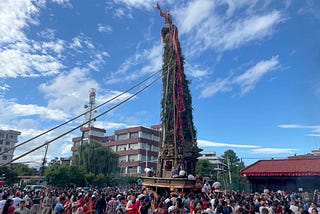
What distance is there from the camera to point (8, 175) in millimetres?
43219

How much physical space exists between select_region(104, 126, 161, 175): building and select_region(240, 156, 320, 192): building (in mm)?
32804

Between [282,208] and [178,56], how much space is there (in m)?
14.9

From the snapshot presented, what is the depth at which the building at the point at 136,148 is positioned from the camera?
59.2m

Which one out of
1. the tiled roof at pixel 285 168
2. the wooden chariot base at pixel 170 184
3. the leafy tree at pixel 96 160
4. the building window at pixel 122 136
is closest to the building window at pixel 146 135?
the building window at pixel 122 136

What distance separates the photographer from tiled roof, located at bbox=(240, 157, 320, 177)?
23.6 m

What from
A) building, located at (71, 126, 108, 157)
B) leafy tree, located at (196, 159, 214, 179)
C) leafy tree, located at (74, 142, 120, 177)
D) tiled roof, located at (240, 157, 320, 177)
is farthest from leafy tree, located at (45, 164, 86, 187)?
building, located at (71, 126, 108, 157)

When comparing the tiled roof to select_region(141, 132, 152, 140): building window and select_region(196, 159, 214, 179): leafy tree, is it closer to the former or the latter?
select_region(196, 159, 214, 179): leafy tree

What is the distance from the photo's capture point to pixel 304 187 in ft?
78.2

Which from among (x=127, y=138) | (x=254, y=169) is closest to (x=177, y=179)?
(x=254, y=169)

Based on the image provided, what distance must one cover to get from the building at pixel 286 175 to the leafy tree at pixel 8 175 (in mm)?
39727

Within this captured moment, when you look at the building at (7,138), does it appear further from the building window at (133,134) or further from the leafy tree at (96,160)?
the leafy tree at (96,160)

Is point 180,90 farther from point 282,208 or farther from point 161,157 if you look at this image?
point 282,208

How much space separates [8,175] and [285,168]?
145 feet

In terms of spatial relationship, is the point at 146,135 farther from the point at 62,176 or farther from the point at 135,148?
the point at 62,176
